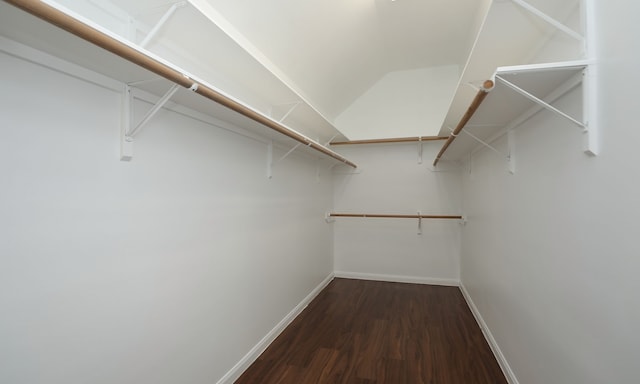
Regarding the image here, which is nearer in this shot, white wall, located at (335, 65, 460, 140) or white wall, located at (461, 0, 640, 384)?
white wall, located at (461, 0, 640, 384)

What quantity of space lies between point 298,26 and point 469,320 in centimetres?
307

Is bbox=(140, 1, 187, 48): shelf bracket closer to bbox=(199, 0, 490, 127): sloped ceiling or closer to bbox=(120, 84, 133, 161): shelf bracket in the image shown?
bbox=(120, 84, 133, 161): shelf bracket

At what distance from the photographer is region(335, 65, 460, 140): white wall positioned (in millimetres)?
3701

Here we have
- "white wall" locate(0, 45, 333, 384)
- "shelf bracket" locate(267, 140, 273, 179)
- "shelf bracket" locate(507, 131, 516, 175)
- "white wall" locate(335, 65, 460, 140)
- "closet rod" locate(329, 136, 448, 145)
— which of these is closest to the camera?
"white wall" locate(0, 45, 333, 384)

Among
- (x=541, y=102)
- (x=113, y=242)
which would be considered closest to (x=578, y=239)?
(x=541, y=102)

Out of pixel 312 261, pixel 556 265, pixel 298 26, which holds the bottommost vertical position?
pixel 312 261

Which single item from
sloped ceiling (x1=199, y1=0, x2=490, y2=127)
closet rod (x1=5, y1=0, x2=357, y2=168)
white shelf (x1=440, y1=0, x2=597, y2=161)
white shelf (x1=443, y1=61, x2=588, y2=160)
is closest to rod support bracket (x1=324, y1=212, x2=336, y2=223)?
sloped ceiling (x1=199, y1=0, x2=490, y2=127)

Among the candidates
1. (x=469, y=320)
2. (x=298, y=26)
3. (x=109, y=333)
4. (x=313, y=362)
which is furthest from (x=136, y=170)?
(x=469, y=320)

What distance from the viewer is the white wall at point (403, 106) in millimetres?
3701

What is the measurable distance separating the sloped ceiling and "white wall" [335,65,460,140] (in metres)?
0.17

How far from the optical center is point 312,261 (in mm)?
3293

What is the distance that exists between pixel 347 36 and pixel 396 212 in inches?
94.0

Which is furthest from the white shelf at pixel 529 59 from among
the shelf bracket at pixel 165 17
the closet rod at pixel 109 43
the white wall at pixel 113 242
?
the white wall at pixel 113 242

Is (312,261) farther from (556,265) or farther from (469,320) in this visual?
(556,265)
